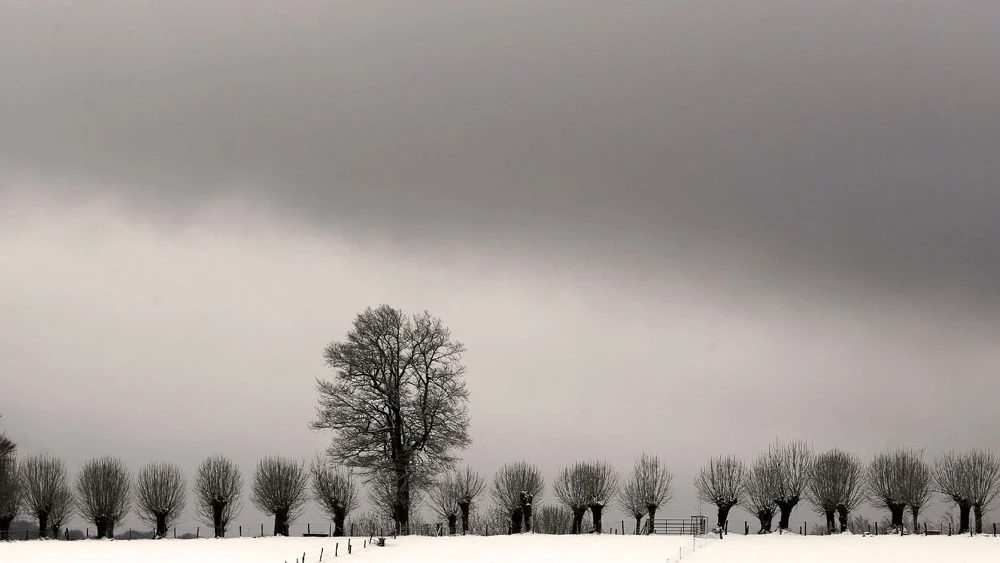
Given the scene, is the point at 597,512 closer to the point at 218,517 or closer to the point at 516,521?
the point at 516,521

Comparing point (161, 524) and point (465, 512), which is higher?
point (465, 512)

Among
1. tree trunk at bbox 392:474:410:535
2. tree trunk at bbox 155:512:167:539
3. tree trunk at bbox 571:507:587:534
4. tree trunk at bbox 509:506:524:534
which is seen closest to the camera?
tree trunk at bbox 392:474:410:535

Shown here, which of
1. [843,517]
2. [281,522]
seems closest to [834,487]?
[843,517]

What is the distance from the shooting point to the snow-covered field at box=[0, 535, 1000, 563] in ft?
168

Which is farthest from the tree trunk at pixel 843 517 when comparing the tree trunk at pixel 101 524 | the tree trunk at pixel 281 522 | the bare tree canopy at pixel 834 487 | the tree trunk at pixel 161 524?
the tree trunk at pixel 101 524

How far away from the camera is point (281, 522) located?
76.2 meters

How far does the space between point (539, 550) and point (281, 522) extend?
92.4 feet

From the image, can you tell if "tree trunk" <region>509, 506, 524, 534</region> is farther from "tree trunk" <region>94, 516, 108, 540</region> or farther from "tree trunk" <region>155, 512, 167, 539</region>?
"tree trunk" <region>94, 516, 108, 540</region>

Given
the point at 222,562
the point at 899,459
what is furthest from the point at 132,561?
the point at 899,459

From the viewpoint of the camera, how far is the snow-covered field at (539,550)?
168 feet

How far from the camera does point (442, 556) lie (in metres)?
53.8

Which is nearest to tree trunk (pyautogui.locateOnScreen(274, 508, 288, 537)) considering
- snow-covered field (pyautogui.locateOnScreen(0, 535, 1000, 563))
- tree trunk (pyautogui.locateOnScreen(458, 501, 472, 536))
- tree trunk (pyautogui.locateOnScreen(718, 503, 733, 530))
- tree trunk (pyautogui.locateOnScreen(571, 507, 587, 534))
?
snow-covered field (pyautogui.locateOnScreen(0, 535, 1000, 563))

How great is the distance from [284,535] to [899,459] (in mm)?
50150

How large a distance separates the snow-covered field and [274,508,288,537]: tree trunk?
959cm
